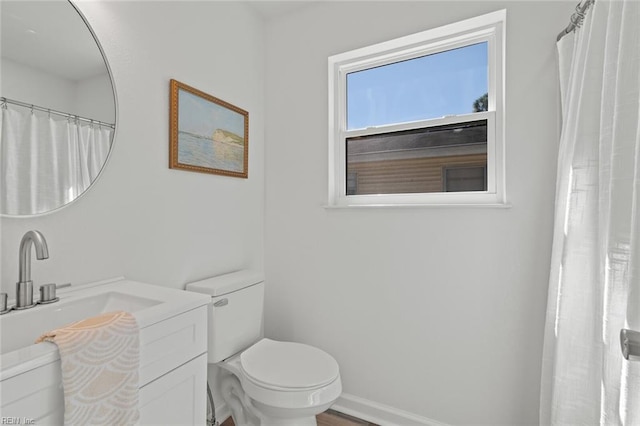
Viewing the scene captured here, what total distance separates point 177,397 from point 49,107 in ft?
3.43

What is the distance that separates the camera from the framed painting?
1.53 meters

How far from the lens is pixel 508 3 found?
1481mm

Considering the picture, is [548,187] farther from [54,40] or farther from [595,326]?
[54,40]

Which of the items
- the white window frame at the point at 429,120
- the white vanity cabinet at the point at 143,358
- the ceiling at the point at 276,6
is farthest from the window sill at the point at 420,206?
the ceiling at the point at 276,6

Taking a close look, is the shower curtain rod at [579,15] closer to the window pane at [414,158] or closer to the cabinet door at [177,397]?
the window pane at [414,158]

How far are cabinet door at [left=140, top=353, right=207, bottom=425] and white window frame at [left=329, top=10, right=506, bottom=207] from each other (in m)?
1.13

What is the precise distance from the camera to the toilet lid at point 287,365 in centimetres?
138

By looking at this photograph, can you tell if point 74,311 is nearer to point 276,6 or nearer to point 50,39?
point 50,39

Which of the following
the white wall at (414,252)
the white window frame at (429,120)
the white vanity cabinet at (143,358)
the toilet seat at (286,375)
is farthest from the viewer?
the white window frame at (429,120)

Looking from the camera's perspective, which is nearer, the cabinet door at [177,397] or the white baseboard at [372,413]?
the cabinet door at [177,397]

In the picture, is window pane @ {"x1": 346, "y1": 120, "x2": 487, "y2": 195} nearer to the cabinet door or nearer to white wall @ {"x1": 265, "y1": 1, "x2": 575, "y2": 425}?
white wall @ {"x1": 265, "y1": 1, "x2": 575, "y2": 425}

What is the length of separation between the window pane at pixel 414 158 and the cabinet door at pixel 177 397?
1270mm

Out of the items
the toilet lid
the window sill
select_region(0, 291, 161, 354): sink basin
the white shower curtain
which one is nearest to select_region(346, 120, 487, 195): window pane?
the window sill

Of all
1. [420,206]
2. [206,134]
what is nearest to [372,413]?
[420,206]
